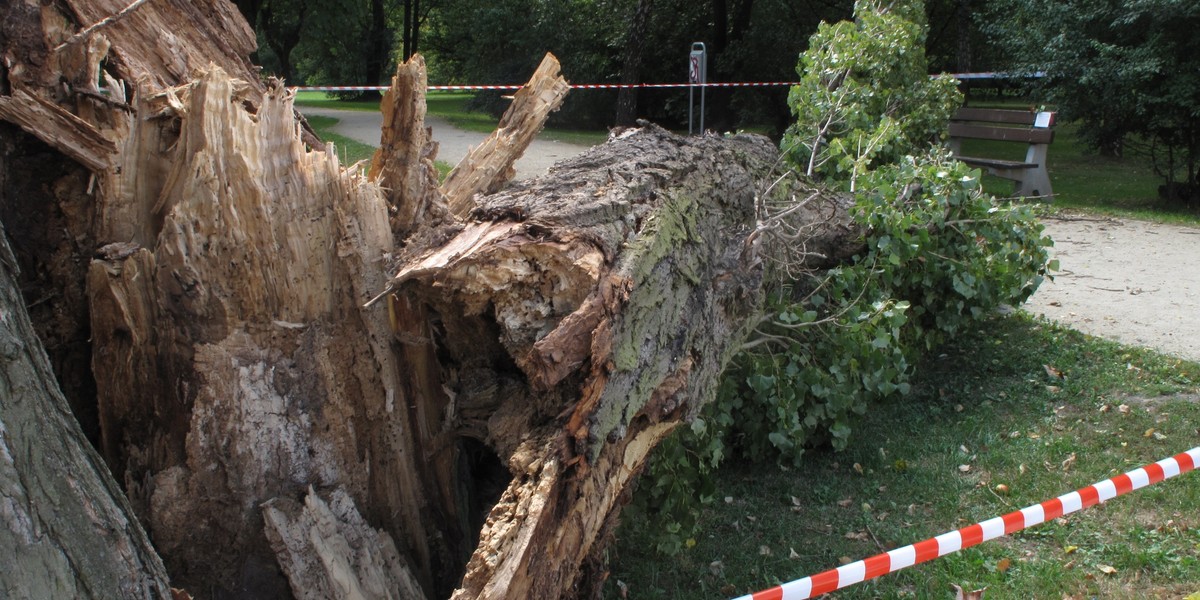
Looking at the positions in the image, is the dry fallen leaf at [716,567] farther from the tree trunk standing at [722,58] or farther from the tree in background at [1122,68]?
the tree trunk standing at [722,58]

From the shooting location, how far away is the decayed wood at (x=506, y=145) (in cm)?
398

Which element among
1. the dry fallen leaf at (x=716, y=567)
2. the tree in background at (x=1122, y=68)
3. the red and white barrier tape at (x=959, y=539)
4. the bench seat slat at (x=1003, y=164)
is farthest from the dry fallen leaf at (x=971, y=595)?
the bench seat slat at (x=1003, y=164)

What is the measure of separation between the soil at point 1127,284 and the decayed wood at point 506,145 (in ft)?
13.3

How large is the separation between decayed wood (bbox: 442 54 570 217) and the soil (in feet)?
13.3

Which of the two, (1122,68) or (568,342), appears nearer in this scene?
(568,342)

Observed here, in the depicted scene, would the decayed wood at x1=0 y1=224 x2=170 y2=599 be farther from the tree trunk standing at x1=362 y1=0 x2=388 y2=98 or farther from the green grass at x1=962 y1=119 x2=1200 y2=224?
the tree trunk standing at x1=362 y1=0 x2=388 y2=98

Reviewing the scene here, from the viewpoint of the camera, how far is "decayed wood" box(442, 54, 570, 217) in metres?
3.98

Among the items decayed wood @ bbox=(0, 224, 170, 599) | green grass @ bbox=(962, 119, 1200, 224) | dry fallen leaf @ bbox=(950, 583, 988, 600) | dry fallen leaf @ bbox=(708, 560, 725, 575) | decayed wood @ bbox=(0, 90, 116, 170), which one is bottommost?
green grass @ bbox=(962, 119, 1200, 224)

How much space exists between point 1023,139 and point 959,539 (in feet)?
29.4

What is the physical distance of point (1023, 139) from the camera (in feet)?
36.0

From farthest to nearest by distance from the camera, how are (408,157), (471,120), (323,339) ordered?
(471,120) → (408,157) → (323,339)

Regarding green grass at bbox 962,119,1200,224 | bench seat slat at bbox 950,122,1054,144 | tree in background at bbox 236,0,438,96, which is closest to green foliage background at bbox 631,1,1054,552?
bench seat slat at bbox 950,122,1054,144

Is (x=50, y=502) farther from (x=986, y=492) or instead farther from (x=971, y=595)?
(x=986, y=492)

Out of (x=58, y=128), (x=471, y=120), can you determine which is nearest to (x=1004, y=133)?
(x=58, y=128)
